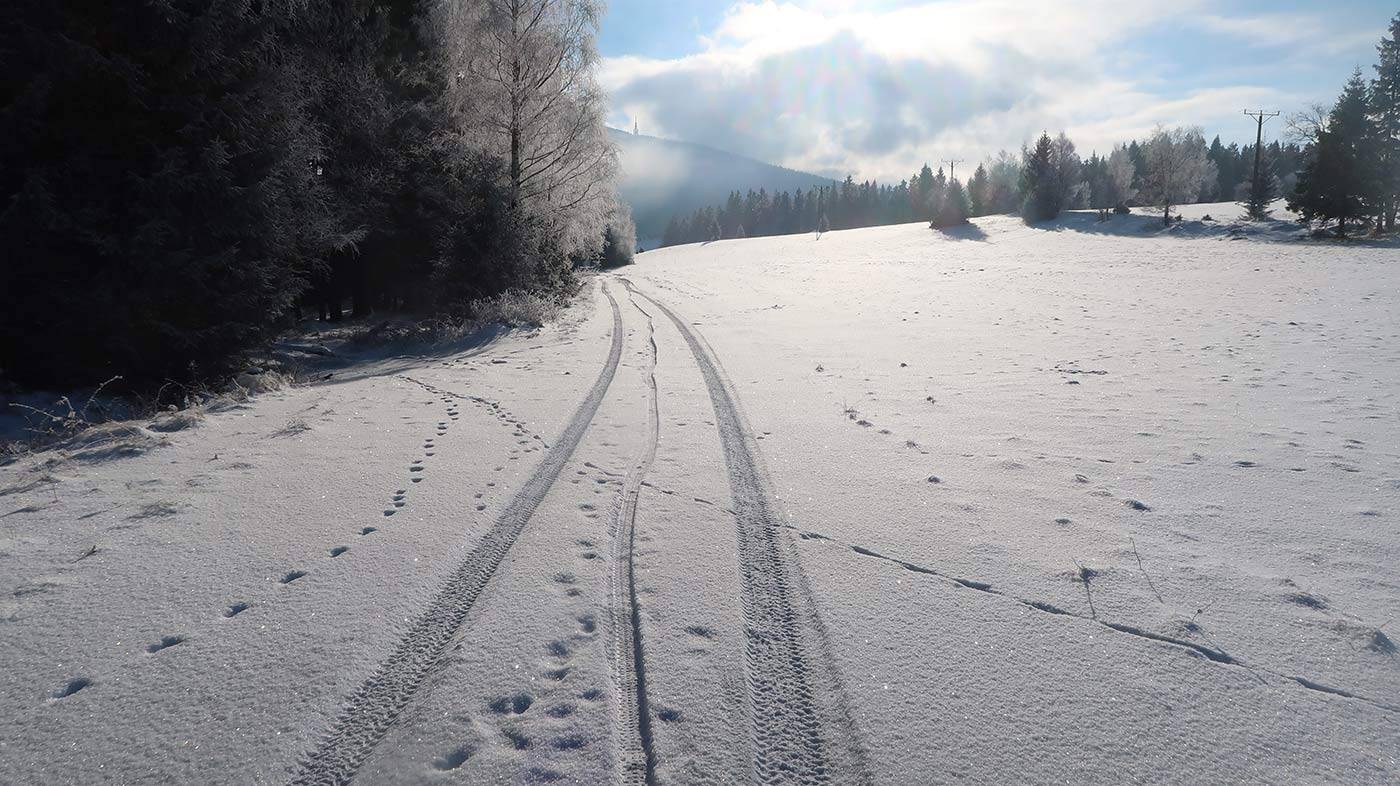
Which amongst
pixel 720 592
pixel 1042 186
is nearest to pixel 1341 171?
pixel 1042 186

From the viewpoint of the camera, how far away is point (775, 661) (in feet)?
8.58

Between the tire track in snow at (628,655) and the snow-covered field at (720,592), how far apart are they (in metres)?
0.02

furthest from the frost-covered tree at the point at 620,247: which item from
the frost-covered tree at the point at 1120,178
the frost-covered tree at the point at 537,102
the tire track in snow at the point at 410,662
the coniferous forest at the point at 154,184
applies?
the frost-covered tree at the point at 1120,178

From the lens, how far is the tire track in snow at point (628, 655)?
2107mm

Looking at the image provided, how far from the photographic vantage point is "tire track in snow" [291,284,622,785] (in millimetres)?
2115

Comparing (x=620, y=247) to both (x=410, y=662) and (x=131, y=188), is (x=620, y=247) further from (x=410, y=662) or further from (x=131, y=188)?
(x=410, y=662)

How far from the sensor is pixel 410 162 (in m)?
14.6

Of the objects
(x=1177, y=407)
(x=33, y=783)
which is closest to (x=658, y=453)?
(x=33, y=783)

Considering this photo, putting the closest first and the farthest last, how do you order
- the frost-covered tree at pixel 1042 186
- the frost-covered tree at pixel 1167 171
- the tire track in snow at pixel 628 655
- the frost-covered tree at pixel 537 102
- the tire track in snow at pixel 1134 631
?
the tire track in snow at pixel 628 655 < the tire track in snow at pixel 1134 631 < the frost-covered tree at pixel 537 102 < the frost-covered tree at pixel 1167 171 < the frost-covered tree at pixel 1042 186

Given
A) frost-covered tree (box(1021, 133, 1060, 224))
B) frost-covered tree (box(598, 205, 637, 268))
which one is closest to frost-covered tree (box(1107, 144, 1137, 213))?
frost-covered tree (box(1021, 133, 1060, 224))

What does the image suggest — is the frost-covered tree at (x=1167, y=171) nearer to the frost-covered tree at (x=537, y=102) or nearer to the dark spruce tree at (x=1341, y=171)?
the dark spruce tree at (x=1341, y=171)

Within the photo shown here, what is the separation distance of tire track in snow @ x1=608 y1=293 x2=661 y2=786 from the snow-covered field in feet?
0.06

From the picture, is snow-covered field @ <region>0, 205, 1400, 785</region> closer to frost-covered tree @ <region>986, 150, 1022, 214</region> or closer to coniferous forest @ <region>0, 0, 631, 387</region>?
coniferous forest @ <region>0, 0, 631, 387</region>

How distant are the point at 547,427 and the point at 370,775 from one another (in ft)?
13.7
